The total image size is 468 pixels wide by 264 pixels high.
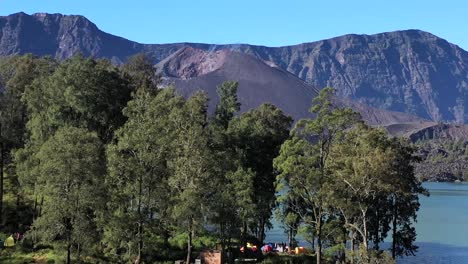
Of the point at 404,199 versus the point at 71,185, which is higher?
the point at 71,185

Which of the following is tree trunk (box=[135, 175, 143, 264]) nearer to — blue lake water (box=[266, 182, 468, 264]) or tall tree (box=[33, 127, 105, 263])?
tall tree (box=[33, 127, 105, 263])

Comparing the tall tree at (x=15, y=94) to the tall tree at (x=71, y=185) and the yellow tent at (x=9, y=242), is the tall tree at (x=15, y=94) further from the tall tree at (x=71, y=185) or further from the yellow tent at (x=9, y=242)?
the tall tree at (x=71, y=185)

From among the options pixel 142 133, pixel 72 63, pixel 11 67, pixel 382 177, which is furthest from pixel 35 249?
pixel 11 67

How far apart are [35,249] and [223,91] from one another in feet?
90.4

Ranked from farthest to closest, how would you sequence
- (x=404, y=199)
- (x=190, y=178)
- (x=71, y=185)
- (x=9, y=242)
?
(x=404, y=199) → (x=9, y=242) → (x=190, y=178) → (x=71, y=185)

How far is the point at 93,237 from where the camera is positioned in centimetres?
4397

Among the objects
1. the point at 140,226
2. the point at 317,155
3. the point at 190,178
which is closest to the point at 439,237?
the point at 317,155

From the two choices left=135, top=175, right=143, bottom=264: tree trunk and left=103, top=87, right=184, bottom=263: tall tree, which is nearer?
left=103, top=87, right=184, bottom=263: tall tree

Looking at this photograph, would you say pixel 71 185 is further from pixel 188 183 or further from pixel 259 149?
pixel 259 149

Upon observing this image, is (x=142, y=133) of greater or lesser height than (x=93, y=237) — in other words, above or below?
above

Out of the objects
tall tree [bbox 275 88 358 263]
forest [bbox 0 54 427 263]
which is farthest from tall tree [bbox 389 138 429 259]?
tall tree [bbox 275 88 358 263]

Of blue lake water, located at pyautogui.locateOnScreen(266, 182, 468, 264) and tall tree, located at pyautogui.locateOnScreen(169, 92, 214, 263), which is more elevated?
tall tree, located at pyautogui.locateOnScreen(169, 92, 214, 263)

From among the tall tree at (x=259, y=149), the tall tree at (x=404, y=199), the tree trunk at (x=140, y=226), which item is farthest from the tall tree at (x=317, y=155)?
the tall tree at (x=259, y=149)

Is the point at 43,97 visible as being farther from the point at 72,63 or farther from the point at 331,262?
the point at 331,262
